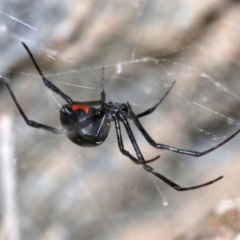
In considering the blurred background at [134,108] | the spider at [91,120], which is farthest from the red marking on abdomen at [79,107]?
the blurred background at [134,108]

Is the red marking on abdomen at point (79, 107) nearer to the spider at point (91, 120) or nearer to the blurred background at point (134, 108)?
the spider at point (91, 120)

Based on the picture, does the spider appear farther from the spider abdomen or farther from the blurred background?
the blurred background

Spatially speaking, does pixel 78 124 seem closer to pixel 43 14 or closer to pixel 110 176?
pixel 43 14

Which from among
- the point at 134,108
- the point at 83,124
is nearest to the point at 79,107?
the point at 83,124

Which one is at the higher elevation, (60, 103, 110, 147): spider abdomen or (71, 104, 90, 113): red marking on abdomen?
(71, 104, 90, 113): red marking on abdomen

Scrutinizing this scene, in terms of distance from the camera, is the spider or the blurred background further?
the blurred background

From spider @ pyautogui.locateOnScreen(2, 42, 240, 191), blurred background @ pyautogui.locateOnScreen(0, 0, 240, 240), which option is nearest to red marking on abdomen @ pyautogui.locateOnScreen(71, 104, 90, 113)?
spider @ pyautogui.locateOnScreen(2, 42, 240, 191)

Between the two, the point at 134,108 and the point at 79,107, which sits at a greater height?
the point at 79,107

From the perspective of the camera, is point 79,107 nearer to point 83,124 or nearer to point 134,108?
point 83,124

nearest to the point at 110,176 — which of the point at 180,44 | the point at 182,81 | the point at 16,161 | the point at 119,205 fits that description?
the point at 119,205
